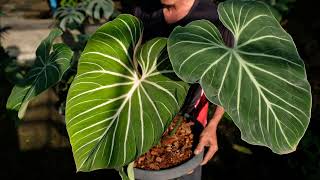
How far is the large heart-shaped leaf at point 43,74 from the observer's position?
125 centimetres

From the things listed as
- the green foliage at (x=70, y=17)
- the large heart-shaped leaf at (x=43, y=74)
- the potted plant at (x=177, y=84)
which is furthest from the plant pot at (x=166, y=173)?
the green foliage at (x=70, y=17)

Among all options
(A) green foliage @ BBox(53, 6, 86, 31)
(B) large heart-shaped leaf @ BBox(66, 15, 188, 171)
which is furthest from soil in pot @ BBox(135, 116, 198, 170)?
(A) green foliage @ BBox(53, 6, 86, 31)

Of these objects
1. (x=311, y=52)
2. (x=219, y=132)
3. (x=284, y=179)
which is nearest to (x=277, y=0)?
(x=311, y=52)

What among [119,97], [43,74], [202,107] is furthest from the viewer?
[202,107]

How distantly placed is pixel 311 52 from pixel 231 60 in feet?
6.59

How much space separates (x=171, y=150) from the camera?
1.50m

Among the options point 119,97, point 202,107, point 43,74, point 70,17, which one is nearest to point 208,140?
point 202,107

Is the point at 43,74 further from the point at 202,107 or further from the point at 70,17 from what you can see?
the point at 70,17

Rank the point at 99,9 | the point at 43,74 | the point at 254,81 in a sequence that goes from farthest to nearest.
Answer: the point at 99,9 → the point at 43,74 → the point at 254,81

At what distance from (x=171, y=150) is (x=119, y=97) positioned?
0.39 meters

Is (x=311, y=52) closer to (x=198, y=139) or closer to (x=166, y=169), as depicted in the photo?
(x=198, y=139)

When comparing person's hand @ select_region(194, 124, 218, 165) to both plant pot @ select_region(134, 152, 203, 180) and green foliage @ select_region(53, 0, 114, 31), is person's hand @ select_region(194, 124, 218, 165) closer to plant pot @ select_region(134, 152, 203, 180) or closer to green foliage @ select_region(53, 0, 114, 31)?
plant pot @ select_region(134, 152, 203, 180)

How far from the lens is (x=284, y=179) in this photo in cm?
231

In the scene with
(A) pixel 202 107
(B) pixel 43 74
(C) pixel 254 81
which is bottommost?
(A) pixel 202 107
